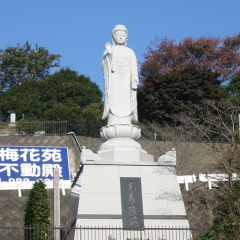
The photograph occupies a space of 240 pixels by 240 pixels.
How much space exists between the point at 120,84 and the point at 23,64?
22209mm

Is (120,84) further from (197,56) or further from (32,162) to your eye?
(197,56)

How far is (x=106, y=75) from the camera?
11.9 metres

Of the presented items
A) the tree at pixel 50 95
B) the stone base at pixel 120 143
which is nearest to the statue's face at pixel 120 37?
the stone base at pixel 120 143

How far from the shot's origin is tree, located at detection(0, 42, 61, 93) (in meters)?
32.2

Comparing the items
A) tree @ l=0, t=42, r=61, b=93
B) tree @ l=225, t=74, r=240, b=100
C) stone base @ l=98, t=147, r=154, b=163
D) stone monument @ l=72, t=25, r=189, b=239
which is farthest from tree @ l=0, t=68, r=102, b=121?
stone base @ l=98, t=147, r=154, b=163

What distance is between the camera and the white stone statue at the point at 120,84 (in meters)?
11.6

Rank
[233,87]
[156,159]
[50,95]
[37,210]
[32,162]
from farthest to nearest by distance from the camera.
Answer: [50,95]
[233,87]
[156,159]
[32,162]
[37,210]

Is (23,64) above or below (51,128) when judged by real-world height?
above

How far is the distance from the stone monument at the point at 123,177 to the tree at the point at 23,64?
20568mm

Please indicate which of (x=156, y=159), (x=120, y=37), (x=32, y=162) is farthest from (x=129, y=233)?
(x=156, y=159)

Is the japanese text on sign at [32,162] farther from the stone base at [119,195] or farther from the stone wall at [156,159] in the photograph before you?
the stone base at [119,195]

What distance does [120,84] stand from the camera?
1176cm

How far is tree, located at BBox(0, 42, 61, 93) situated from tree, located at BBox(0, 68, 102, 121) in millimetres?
2495

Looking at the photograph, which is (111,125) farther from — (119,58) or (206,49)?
(206,49)
